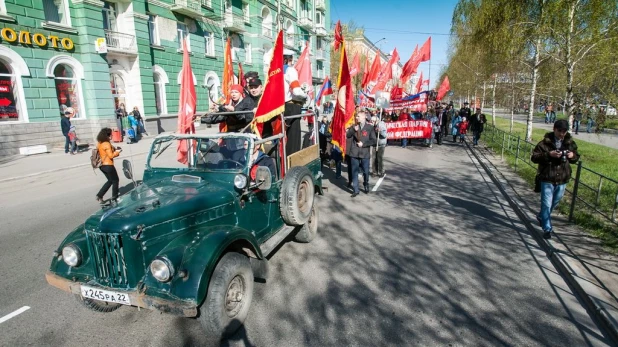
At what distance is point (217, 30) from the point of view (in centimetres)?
2636

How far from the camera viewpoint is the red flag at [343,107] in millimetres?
7520

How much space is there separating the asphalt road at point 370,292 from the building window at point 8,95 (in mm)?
10459

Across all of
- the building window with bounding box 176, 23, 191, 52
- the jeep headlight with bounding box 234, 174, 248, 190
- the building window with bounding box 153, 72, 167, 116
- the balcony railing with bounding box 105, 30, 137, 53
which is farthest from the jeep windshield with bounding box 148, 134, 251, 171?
the building window with bounding box 176, 23, 191, 52

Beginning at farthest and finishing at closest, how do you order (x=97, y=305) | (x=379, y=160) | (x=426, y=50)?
1. (x=426, y=50)
2. (x=379, y=160)
3. (x=97, y=305)

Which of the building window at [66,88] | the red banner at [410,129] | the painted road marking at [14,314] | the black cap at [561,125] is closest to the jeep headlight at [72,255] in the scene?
the painted road marking at [14,314]

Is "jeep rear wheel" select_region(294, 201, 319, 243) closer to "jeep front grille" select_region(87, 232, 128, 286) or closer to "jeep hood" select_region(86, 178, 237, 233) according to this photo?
"jeep hood" select_region(86, 178, 237, 233)

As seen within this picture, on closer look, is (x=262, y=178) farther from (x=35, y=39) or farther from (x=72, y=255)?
(x=35, y=39)

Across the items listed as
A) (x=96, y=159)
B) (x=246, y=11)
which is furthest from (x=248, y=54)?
(x=96, y=159)

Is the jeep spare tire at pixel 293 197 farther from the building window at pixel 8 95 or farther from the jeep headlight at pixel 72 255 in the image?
the building window at pixel 8 95

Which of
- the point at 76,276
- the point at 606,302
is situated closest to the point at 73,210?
the point at 76,276

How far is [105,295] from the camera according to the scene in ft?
9.68

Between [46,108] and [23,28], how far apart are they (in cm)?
337

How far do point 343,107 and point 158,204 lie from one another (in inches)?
206

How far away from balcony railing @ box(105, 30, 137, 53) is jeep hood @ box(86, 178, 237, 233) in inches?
709
